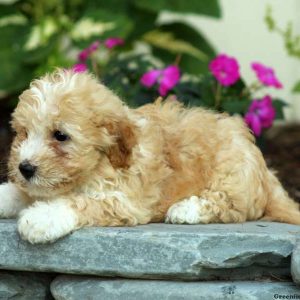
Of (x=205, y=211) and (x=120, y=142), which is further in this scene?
(x=205, y=211)

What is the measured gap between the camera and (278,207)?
574 cm

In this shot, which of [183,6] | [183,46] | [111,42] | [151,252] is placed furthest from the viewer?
[183,46]

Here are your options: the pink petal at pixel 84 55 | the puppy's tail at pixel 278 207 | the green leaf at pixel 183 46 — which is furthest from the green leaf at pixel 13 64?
the puppy's tail at pixel 278 207

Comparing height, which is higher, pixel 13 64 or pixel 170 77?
pixel 170 77

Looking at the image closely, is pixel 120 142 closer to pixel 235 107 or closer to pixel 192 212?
pixel 192 212

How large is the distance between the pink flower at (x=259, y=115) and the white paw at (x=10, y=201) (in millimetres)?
2646

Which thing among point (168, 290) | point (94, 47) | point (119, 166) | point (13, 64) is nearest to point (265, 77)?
point (94, 47)

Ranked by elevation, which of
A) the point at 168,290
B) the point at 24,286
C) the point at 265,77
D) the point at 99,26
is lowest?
the point at 24,286

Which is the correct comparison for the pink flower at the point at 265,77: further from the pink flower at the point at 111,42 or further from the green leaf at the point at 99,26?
the green leaf at the point at 99,26

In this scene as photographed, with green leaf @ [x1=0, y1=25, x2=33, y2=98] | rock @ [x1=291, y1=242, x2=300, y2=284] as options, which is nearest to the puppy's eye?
rock @ [x1=291, y1=242, x2=300, y2=284]

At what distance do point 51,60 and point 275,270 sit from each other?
435cm

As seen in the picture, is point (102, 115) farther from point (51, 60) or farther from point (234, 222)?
point (51, 60)

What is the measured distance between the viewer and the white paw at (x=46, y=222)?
4.68m

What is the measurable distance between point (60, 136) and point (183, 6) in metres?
4.32
